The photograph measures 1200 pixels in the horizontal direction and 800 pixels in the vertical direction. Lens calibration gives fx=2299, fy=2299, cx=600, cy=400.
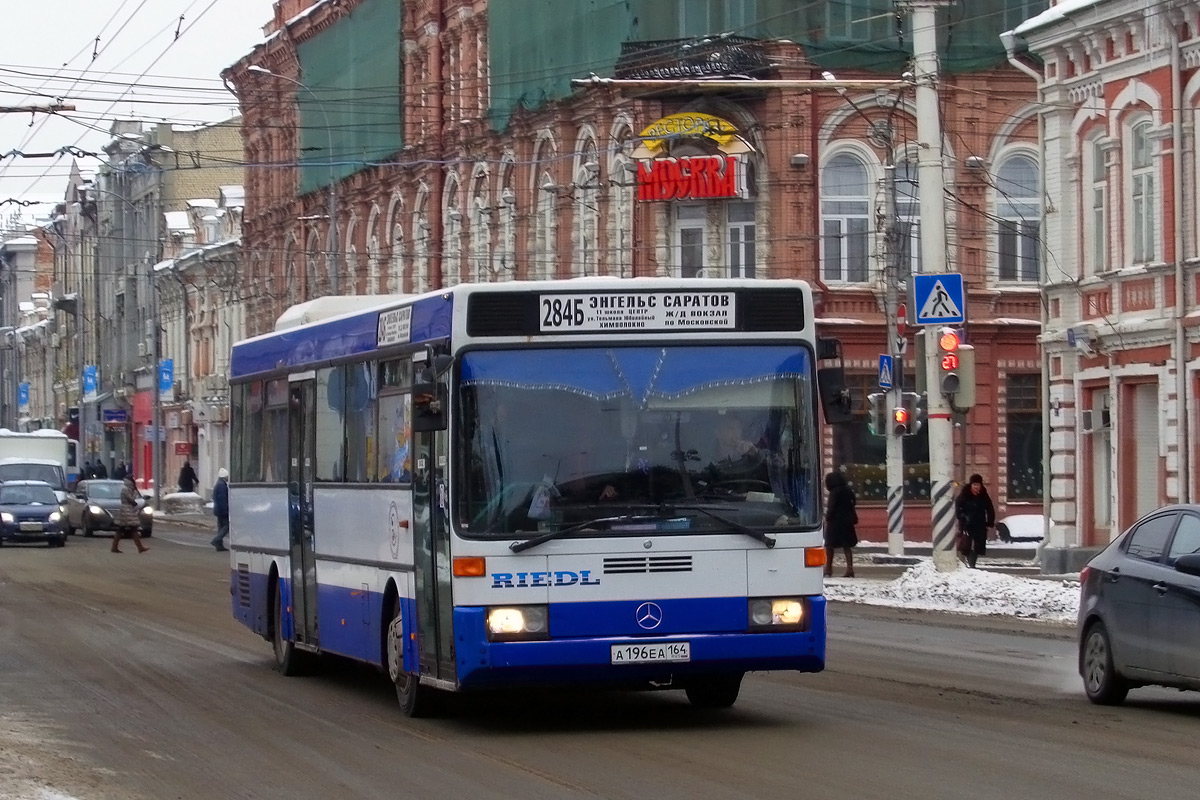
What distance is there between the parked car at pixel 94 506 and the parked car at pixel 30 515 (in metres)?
5.26

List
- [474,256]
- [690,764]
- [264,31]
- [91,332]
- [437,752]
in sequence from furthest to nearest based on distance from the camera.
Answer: [91,332], [264,31], [474,256], [437,752], [690,764]

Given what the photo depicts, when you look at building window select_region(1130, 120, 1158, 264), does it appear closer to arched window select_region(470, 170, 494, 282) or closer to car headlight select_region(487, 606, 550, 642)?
car headlight select_region(487, 606, 550, 642)

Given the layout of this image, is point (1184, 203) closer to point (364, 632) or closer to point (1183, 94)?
point (1183, 94)

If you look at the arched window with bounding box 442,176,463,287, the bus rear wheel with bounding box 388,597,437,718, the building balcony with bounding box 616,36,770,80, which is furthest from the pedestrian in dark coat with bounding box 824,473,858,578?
the arched window with bounding box 442,176,463,287

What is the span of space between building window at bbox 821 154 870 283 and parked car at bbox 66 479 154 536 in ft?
61.2

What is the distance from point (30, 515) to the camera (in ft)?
163

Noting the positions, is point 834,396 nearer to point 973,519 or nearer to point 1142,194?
point 1142,194

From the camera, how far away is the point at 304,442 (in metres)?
16.9

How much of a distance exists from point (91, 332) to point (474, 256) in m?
55.0

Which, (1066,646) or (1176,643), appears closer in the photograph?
(1176,643)

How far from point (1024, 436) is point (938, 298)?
69.7 ft

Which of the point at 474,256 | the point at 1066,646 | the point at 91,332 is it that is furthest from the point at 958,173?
the point at 91,332

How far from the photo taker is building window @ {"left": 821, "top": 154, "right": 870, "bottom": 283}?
1881 inches

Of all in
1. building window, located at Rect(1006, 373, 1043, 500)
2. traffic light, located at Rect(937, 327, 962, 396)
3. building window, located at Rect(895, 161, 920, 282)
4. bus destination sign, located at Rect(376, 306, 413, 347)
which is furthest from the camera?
building window, located at Rect(1006, 373, 1043, 500)
